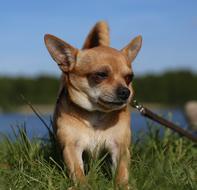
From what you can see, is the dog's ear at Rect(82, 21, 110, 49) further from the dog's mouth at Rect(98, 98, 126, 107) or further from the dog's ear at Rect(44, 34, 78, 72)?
the dog's mouth at Rect(98, 98, 126, 107)

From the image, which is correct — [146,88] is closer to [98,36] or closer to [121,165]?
[98,36]

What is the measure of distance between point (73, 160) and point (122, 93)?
64 cm

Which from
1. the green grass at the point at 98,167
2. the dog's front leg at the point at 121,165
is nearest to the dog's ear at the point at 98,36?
the green grass at the point at 98,167

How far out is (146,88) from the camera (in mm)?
15172

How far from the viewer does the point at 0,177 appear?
4375 millimetres

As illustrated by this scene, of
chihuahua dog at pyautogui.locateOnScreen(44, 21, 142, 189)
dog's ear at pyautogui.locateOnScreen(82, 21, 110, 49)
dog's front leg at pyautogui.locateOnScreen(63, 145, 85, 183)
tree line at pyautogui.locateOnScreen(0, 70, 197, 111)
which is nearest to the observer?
dog's front leg at pyautogui.locateOnScreen(63, 145, 85, 183)

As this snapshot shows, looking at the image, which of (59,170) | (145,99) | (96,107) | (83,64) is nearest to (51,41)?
(83,64)

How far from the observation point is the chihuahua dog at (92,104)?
431cm

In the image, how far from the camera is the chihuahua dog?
431 cm

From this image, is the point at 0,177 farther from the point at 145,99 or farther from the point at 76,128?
the point at 145,99

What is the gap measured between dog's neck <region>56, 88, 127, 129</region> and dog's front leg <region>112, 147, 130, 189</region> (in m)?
0.24

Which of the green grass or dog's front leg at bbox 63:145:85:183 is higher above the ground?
dog's front leg at bbox 63:145:85:183

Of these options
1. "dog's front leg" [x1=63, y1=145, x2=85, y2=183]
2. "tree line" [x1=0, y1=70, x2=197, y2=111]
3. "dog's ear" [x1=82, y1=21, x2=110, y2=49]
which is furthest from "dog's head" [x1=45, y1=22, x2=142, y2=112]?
"tree line" [x1=0, y1=70, x2=197, y2=111]

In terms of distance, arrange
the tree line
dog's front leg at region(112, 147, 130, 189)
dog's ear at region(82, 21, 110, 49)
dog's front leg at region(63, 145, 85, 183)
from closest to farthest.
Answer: dog's front leg at region(112, 147, 130, 189) → dog's front leg at region(63, 145, 85, 183) → dog's ear at region(82, 21, 110, 49) → the tree line
